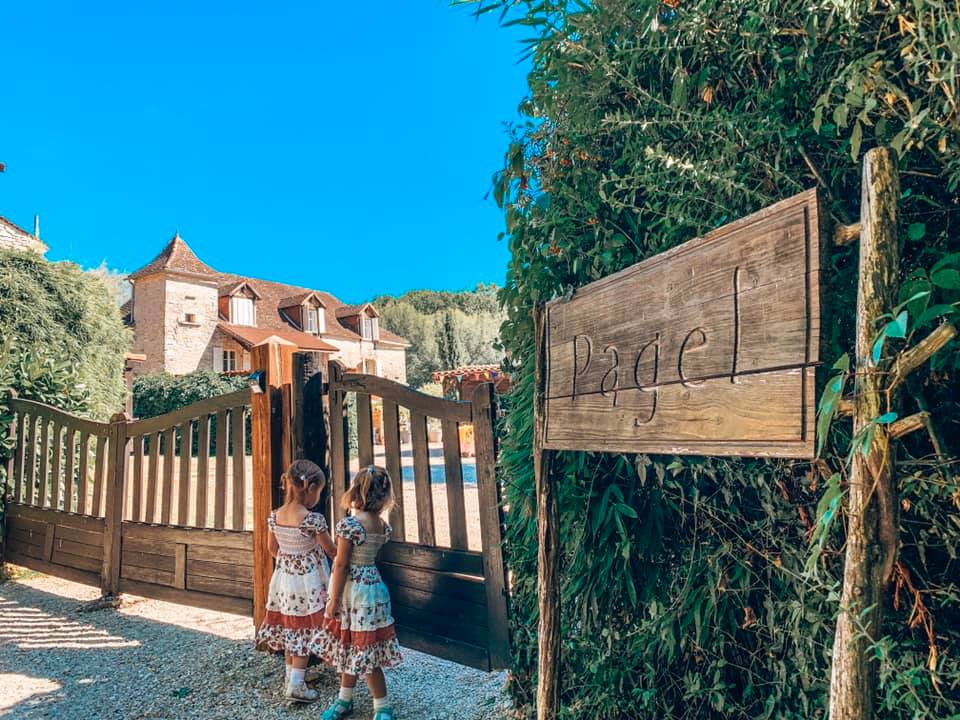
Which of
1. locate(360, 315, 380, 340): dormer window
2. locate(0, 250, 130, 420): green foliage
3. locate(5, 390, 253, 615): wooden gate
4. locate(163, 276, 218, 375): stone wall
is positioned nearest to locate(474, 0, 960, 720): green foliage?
locate(5, 390, 253, 615): wooden gate

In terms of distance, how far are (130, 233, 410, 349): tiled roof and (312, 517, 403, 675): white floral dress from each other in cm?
3030

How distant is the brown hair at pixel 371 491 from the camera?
3.47m

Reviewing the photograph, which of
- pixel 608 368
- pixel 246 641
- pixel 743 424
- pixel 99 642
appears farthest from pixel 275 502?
pixel 743 424

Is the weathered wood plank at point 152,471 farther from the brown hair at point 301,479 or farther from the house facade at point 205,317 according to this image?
the house facade at point 205,317

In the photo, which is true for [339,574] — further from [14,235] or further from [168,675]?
[14,235]

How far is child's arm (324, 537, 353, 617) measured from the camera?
3.43 meters

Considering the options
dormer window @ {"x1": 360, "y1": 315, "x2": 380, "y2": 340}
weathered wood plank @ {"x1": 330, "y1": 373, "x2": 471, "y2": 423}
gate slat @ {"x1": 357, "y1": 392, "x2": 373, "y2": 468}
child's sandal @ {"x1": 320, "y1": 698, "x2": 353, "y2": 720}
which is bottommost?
child's sandal @ {"x1": 320, "y1": 698, "x2": 353, "y2": 720}

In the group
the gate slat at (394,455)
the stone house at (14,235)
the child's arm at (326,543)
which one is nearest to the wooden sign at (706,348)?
the gate slat at (394,455)

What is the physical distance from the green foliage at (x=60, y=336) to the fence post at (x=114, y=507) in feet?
6.75

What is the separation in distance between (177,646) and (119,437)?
6.68 ft

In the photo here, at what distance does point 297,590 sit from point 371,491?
868 millimetres

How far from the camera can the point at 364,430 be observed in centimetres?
416

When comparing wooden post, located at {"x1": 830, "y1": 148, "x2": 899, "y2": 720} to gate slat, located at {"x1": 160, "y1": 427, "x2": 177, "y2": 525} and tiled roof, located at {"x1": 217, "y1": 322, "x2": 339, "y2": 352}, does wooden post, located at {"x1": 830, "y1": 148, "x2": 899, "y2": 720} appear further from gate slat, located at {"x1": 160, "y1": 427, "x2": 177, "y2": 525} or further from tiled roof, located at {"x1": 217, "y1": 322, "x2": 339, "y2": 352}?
tiled roof, located at {"x1": 217, "y1": 322, "x2": 339, "y2": 352}

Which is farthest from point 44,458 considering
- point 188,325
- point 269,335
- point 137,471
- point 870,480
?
point 269,335
